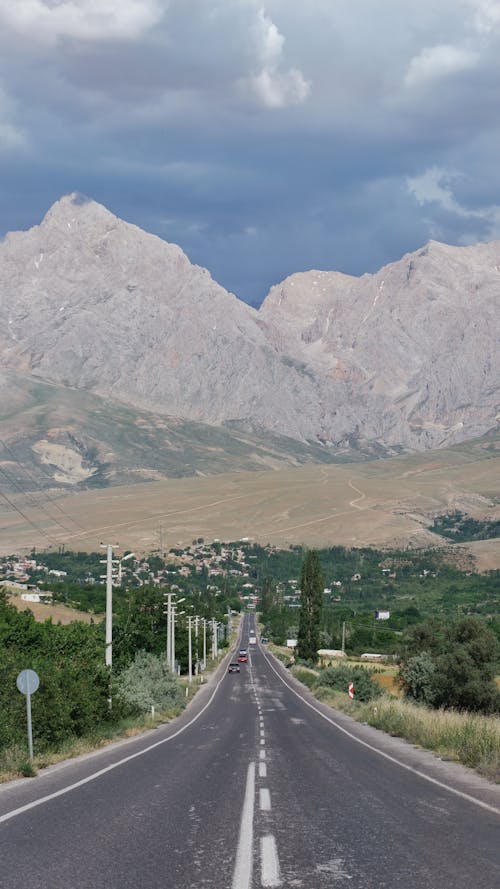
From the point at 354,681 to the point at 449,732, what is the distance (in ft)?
119

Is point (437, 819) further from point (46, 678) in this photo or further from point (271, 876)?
point (46, 678)

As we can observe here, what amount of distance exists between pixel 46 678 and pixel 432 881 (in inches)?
745

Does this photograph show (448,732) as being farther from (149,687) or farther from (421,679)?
(421,679)

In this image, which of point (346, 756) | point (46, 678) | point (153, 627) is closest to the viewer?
point (346, 756)

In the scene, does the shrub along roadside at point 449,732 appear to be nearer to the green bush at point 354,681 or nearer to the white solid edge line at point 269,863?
the white solid edge line at point 269,863

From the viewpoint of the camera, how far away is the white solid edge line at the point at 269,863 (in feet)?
33.4

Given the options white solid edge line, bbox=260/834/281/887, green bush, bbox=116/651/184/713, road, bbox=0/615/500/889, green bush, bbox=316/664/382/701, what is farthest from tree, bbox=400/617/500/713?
white solid edge line, bbox=260/834/281/887

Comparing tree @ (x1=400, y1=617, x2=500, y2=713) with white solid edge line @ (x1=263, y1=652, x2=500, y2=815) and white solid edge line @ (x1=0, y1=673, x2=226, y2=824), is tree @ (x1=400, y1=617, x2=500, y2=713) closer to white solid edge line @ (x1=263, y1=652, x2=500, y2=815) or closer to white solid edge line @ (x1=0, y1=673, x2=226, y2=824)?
white solid edge line @ (x1=263, y1=652, x2=500, y2=815)

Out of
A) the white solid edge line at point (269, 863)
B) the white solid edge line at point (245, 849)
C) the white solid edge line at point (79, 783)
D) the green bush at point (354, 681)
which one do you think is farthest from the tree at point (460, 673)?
the white solid edge line at point (269, 863)

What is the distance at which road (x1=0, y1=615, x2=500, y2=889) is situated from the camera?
1056 centimetres

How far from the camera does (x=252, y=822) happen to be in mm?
14070

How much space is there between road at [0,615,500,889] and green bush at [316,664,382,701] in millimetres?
32089

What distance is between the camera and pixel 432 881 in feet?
33.6

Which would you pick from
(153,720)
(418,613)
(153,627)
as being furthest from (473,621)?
(418,613)
